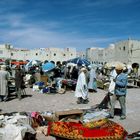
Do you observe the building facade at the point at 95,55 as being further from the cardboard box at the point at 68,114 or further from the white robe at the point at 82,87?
the cardboard box at the point at 68,114

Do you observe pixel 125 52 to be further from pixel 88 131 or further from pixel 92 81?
pixel 88 131

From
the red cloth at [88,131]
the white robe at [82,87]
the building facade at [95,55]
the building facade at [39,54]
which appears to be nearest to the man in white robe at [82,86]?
the white robe at [82,87]

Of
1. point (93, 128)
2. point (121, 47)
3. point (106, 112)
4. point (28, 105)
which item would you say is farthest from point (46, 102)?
point (121, 47)

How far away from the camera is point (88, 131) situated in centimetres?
672

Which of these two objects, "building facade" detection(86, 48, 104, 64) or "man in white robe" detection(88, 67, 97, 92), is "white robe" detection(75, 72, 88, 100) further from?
"building facade" detection(86, 48, 104, 64)

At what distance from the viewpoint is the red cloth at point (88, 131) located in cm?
663

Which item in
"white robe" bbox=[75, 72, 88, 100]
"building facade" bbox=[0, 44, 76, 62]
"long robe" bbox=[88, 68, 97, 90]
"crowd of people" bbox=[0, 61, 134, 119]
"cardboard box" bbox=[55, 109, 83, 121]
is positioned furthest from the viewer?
"building facade" bbox=[0, 44, 76, 62]

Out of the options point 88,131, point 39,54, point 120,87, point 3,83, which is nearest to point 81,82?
point 3,83

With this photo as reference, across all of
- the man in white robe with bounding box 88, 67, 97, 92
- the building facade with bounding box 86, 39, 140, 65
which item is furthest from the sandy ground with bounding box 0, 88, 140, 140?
the building facade with bounding box 86, 39, 140, 65

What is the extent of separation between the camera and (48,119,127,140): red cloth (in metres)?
6.63

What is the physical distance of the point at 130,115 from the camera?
1099 centimetres

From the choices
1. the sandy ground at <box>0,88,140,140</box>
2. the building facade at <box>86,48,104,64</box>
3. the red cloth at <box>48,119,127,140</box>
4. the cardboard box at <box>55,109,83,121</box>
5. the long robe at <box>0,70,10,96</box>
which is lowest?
the sandy ground at <box>0,88,140,140</box>

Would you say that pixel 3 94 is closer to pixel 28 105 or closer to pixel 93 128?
pixel 28 105

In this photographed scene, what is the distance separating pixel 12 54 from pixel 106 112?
198ft
